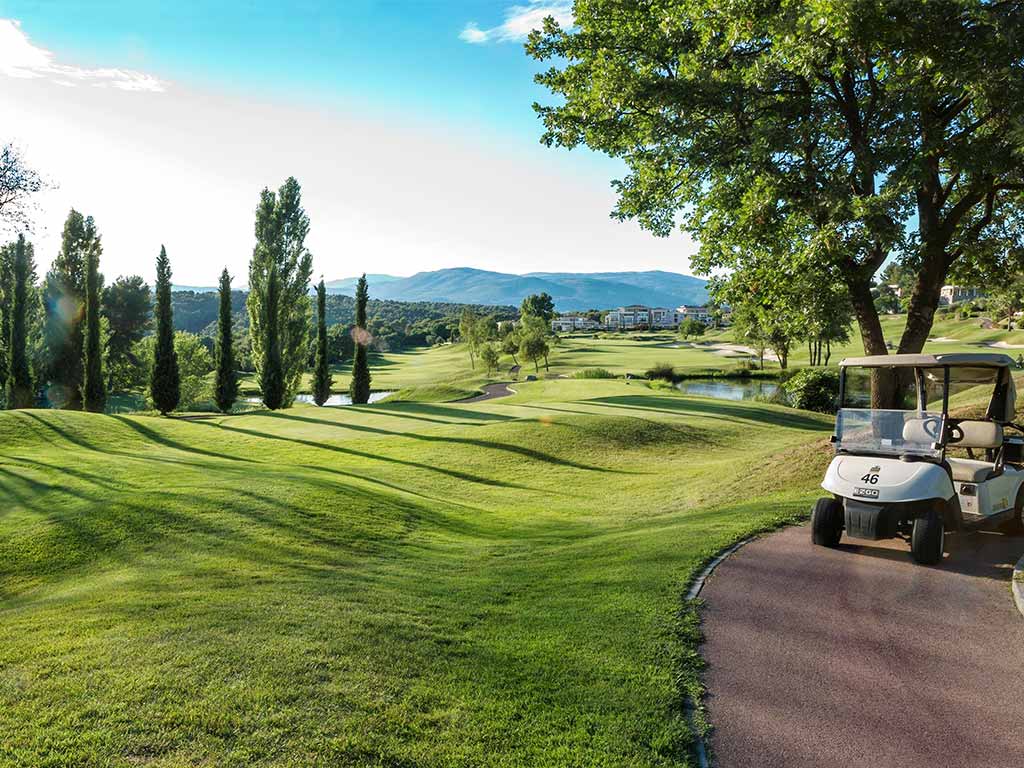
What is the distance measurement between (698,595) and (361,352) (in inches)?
1887

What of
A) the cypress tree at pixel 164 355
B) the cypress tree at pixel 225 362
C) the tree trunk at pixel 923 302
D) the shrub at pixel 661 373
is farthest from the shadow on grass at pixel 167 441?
the shrub at pixel 661 373

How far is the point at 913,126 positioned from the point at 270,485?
15.7 metres

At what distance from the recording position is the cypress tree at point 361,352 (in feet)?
175

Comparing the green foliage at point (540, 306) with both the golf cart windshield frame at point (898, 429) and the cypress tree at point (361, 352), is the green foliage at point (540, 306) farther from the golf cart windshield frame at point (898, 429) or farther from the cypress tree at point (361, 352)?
the golf cart windshield frame at point (898, 429)

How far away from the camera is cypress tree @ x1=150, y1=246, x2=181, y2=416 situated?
4362 centimetres

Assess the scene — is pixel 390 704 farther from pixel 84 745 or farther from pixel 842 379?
pixel 842 379

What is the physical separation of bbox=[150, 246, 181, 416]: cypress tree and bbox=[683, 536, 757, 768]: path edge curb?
4298 centimetres

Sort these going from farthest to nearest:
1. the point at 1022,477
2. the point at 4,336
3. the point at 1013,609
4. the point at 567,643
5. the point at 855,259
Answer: the point at 4,336 → the point at 855,259 → the point at 1022,477 → the point at 1013,609 → the point at 567,643

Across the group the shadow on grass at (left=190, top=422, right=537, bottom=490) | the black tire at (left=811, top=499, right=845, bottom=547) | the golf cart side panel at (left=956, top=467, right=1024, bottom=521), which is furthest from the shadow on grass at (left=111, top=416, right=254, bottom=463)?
the golf cart side panel at (left=956, top=467, right=1024, bottom=521)

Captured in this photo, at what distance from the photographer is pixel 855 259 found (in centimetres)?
1471

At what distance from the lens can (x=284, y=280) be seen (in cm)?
4816

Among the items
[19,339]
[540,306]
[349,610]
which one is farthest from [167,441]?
[540,306]

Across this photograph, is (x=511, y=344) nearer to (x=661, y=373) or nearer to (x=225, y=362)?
(x=661, y=373)

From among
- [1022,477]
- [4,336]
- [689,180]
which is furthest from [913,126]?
[4,336]
